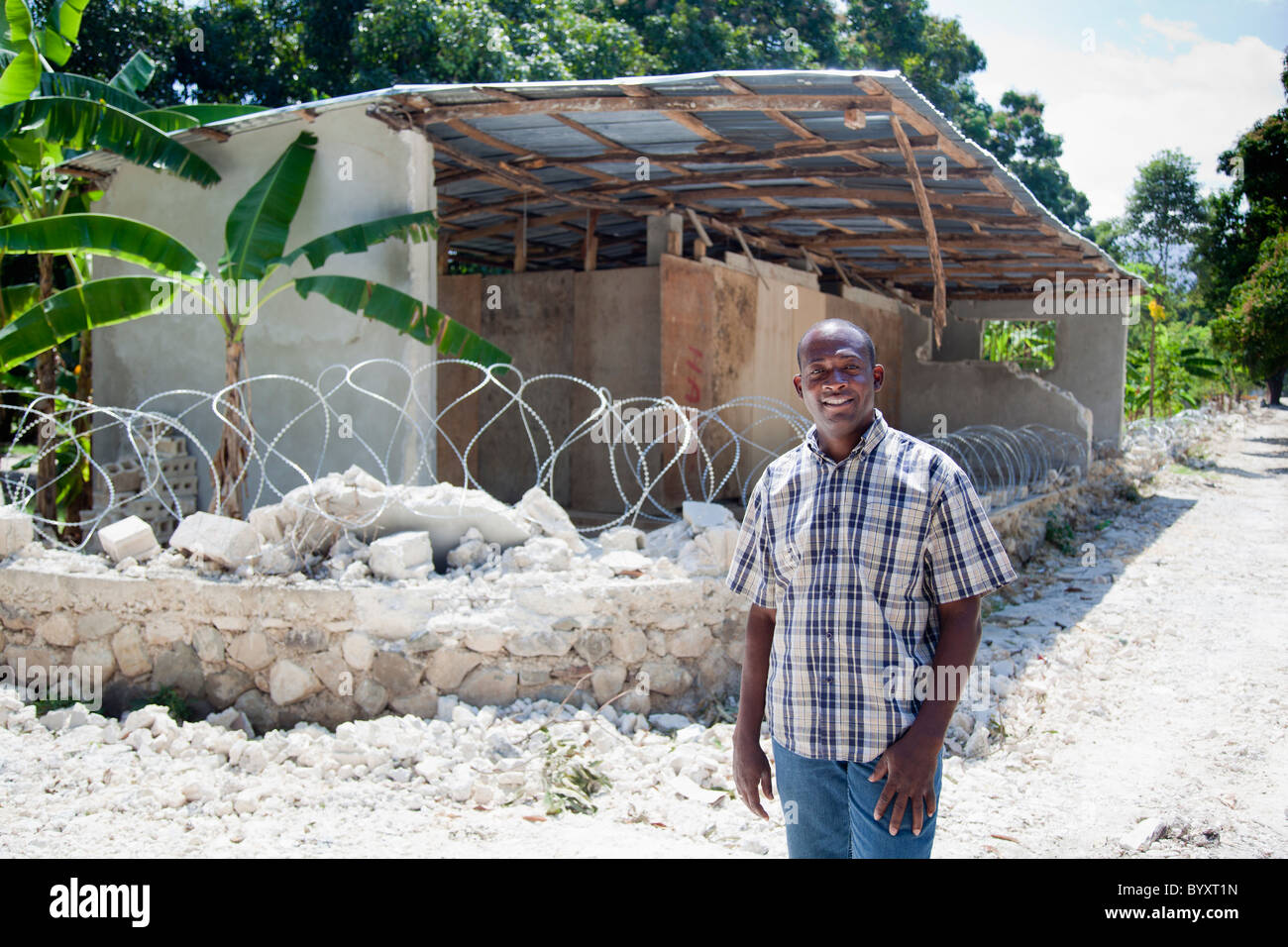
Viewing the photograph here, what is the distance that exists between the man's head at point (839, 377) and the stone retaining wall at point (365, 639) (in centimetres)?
312

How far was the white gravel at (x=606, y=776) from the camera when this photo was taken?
385cm

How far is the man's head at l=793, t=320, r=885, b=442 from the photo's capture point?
2189 mm

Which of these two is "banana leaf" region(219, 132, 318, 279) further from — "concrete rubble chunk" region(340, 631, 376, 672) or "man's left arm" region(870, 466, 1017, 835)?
"man's left arm" region(870, 466, 1017, 835)

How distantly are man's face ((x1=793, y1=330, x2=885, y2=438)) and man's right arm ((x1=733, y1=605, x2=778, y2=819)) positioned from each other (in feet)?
1.69

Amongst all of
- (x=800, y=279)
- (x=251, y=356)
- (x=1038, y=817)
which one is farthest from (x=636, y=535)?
(x=800, y=279)

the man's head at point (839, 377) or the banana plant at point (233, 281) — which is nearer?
the man's head at point (839, 377)

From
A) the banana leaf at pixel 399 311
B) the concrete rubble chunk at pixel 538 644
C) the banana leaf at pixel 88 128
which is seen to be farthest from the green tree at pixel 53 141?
the concrete rubble chunk at pixel 538 644

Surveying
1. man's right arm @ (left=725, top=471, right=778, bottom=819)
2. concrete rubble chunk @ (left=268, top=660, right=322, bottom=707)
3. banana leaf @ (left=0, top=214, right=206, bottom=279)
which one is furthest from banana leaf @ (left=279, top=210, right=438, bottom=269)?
man's right arm @ (left=725, top=471, right=778, bottom=819)

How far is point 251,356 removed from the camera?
7.72 m

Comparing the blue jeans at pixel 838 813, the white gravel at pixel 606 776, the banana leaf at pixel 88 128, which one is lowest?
the white gravel at pixel 606 776

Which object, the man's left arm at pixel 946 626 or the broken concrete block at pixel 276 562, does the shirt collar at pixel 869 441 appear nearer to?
the man's left arm at pixel 946 626

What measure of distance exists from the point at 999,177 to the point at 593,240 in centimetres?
406

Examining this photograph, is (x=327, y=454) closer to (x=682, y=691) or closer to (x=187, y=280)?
(x=187, y=280)
